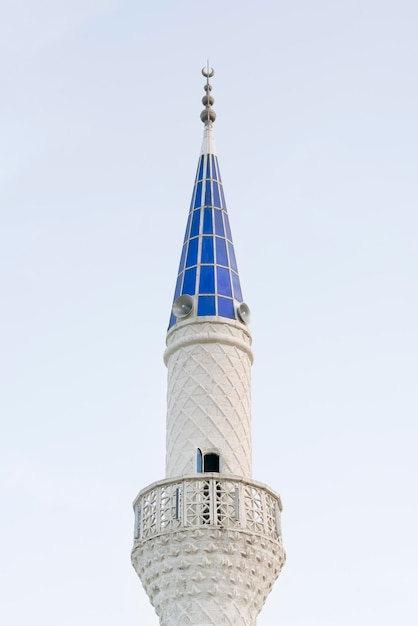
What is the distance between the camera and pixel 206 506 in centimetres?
1791

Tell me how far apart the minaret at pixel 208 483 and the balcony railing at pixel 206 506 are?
2cm

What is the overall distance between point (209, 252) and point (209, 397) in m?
3.53

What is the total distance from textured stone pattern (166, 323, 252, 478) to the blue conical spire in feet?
1.75

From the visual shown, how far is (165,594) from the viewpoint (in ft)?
58.3

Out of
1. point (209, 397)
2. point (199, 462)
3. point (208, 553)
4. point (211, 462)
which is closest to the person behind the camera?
point (208, 553)

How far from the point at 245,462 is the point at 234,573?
7.41ft

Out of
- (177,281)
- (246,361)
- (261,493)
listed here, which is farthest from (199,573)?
(177,281)

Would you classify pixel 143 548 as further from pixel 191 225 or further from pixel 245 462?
pixel 191 225

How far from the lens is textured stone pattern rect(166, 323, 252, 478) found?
19.0 m

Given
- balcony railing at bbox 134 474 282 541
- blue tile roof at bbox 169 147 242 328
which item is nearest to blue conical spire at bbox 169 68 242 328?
blue tile roof at bbox 169 147 242 328

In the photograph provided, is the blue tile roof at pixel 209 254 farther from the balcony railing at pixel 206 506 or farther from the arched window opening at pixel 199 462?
the balcony railing at pixel 206 506

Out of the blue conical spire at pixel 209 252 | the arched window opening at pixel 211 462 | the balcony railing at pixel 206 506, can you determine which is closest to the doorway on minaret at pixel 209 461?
the arched window opening at pixel 211 462

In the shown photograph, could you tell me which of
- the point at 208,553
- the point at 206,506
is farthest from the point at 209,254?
the point at 208,553

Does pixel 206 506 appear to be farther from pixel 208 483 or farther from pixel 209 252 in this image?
pixel 209 252
